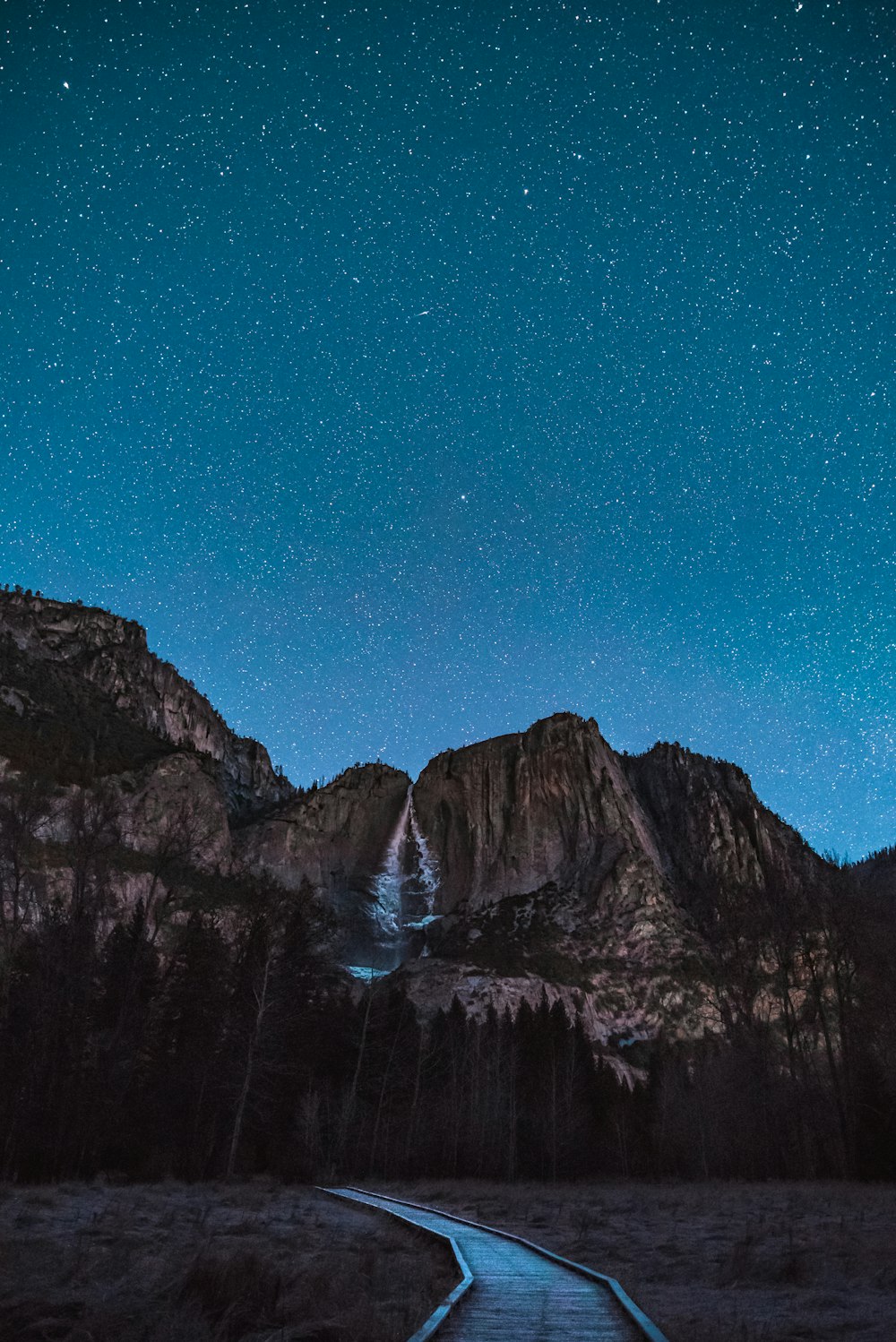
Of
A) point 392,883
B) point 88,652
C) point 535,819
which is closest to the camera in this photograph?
point 535,819

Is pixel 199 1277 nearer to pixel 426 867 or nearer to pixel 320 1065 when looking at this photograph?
pixel 320 1065

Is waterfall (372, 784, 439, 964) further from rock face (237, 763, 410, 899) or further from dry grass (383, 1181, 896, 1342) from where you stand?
dry grass (383, 1181, 896, 1342)

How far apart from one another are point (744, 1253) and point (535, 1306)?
4.90 metres

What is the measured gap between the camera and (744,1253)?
38.7ft

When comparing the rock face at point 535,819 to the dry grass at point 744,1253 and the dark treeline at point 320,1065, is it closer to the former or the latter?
the dark treeline at point 320,1065

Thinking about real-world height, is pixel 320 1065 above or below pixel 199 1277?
above

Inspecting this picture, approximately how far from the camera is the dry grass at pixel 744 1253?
7914mm

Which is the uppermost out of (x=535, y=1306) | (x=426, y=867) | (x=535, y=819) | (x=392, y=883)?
(x=535, y=819)

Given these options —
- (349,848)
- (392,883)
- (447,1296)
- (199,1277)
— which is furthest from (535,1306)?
(349,848)

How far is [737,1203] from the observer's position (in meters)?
23.8

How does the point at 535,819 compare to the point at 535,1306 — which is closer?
the point at 535,1306

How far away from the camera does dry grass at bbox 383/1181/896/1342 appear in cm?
791

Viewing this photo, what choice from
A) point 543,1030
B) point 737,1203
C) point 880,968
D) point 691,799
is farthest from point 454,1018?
point 691,799

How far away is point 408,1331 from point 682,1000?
12584cm
